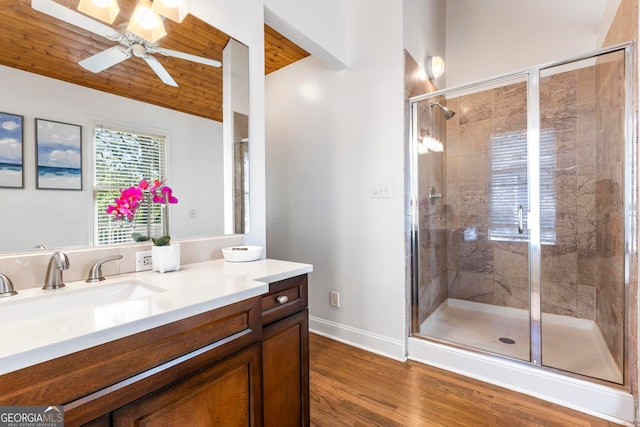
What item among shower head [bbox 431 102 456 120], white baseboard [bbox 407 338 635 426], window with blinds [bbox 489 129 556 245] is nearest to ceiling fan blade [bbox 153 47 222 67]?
shower head [bbox 431 102 456 120]

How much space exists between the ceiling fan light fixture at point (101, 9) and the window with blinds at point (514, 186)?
3.00m

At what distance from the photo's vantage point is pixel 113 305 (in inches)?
31.6

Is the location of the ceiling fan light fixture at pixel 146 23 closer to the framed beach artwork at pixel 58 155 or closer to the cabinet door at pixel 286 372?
the framed beach artwork at pixel 58 155

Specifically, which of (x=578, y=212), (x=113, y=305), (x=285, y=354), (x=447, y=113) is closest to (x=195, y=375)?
(x=113, y=305)

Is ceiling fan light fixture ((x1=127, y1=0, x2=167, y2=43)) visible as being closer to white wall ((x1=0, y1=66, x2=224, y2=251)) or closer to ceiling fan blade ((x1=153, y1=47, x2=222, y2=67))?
ceiling fan blade ((x1=153, y1=47, x2=222, y2=67))

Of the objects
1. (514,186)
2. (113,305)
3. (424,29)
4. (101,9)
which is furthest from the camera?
(514,186)

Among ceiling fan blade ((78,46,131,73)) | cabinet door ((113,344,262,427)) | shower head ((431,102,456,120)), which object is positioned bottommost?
cabinet door ((113,344,262,427))

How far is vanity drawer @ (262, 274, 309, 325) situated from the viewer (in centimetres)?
112

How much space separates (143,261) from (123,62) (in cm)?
86

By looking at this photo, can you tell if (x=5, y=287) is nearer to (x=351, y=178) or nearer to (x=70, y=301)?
(x=70, y=301)

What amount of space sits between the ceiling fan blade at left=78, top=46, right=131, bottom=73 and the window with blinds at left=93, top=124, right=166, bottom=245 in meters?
0.23

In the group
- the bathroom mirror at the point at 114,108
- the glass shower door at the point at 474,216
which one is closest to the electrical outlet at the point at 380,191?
the glass shower door at the point at 474,216

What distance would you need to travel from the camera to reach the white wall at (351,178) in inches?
85.7

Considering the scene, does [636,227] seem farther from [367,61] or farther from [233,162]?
[233,162]
